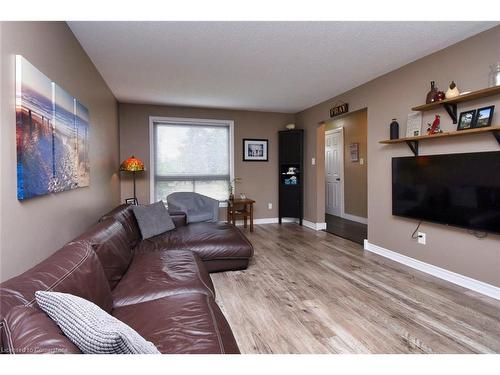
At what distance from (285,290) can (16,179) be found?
2.18 meters

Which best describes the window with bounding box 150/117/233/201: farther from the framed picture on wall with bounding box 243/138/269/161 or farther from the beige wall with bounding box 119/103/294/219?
the framed picture on wall with bounding box 243/138/269/161

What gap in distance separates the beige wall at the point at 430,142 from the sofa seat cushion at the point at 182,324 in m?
2.57

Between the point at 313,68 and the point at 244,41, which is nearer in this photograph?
the point at 244,41

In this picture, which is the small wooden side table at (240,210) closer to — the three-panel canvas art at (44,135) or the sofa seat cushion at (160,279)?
the sofa seat cushion at (160,279)

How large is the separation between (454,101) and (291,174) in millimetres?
3381

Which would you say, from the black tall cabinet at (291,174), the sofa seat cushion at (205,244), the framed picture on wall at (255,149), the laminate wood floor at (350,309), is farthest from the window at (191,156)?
the laminate wood floor at (350,309)

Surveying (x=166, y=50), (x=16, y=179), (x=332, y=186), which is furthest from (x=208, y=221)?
(x=332, y=186)

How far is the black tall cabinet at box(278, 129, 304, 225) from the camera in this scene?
18.1 feet

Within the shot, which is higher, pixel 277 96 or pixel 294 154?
pixel 277 96

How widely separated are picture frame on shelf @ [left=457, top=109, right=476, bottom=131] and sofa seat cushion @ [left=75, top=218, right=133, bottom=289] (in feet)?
10.7

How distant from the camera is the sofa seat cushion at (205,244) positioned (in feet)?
9.21

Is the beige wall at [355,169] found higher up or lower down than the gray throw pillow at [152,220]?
higher up
